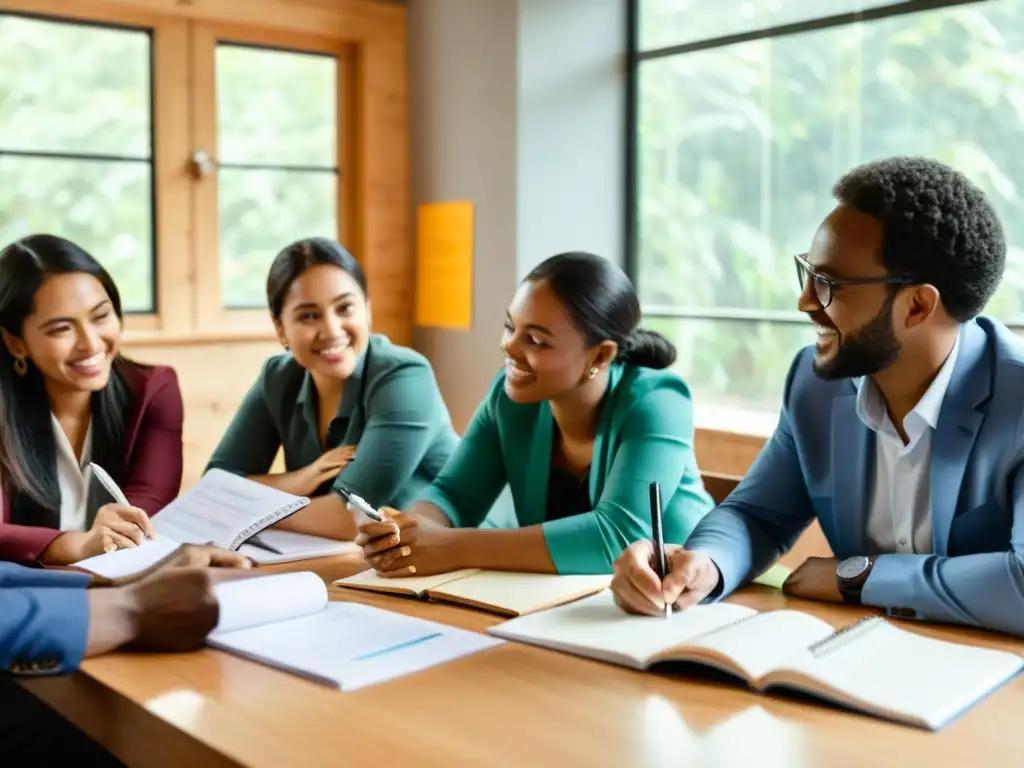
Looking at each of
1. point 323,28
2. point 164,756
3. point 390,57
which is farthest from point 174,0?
point 164,756

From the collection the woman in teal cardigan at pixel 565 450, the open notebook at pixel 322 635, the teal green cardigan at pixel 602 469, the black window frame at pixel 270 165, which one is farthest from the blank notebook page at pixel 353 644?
the black window frame at pixel 270 165

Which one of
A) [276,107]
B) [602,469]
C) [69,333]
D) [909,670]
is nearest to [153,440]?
[69,333]

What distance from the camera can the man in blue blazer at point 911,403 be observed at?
4.75 feet

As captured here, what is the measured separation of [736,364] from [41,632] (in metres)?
2.59

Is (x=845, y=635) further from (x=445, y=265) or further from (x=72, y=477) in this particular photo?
(x=445, y=265)

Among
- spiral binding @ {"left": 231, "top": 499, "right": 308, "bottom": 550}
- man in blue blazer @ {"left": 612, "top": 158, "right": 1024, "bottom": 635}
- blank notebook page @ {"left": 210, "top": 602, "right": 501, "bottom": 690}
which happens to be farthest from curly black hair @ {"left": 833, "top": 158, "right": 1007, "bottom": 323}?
spiral binding @ {"left": 231, "top": 499, "right": 308, "bottom": 550}

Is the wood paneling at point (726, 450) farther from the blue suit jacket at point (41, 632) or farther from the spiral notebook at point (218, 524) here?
the blue suit jacket at point (41, 632)

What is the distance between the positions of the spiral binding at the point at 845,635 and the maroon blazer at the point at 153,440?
4.39ft

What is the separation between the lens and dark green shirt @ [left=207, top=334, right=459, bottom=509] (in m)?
2.16

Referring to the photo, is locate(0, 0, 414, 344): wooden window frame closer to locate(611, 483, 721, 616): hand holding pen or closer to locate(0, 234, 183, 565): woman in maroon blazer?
locate(0, 234, 183, 565): woman in maroon blazer

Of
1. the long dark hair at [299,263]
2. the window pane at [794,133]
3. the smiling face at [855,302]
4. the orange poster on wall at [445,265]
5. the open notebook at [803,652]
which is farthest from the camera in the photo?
the orange poster on wall at [445,265]

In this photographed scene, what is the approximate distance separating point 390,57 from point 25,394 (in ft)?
7.04

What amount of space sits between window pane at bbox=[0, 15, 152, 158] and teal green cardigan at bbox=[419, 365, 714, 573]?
6.13ft

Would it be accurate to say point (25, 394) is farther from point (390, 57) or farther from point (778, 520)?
point (390, 57)
